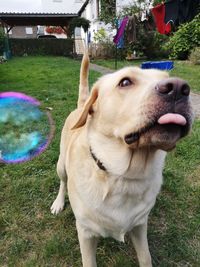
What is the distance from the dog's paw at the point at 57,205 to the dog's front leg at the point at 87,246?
0.83 m

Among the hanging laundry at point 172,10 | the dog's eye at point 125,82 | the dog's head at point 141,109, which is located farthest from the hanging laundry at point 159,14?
the dog's eye at point 125,82

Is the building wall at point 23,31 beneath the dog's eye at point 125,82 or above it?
above

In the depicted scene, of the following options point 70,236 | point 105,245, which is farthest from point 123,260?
point 70,236

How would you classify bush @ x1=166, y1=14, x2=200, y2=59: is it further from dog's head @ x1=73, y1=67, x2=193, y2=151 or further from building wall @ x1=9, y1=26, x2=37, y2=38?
building wall @ x1=9, y1=26, x2=37, y2=38

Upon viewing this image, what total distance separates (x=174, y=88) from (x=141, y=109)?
194 mm

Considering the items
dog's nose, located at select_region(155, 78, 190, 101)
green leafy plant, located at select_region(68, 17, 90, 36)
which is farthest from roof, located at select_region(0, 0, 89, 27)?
dog's nose, located at select_region(155, 78, 190, 101)

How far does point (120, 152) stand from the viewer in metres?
1.83

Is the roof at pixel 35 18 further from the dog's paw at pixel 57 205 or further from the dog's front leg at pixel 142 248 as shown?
the dog's front leg at pixel 142 248

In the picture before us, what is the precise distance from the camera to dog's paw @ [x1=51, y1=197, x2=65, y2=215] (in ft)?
9.65

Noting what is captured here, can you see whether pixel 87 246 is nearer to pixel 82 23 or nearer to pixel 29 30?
pixel 82 23

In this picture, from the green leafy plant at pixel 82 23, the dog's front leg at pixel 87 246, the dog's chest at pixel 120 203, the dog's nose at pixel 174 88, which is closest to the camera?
the dog's nose at pixel 174 88

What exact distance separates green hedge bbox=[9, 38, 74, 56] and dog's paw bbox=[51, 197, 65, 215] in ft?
65.1

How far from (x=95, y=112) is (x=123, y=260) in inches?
48.7

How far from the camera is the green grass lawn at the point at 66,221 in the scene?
2.43m
